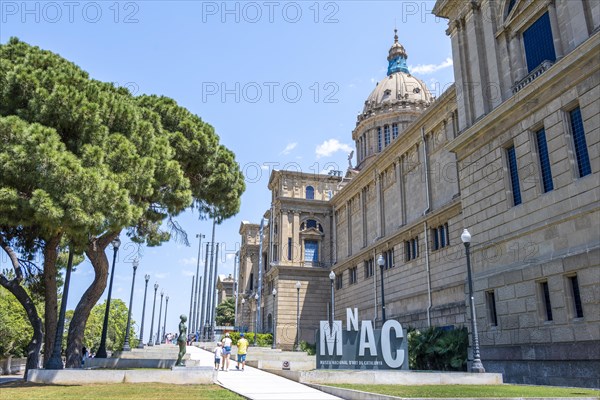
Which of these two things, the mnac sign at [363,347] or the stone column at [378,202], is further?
the stone column at [378,202]

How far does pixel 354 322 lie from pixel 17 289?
14126 mm

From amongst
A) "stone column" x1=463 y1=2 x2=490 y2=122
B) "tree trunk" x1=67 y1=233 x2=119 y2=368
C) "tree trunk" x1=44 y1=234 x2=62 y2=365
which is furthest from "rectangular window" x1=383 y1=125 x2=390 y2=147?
"tree trunk" x1=44 y1=234 x2=62 y2=365

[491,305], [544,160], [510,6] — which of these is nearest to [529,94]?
[544,160]

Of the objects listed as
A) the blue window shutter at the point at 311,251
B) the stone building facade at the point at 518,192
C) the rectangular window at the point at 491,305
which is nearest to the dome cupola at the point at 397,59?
the blue window shutter at the point at 311,251

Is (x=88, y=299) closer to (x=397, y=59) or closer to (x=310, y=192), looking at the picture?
(x=310, y=192)

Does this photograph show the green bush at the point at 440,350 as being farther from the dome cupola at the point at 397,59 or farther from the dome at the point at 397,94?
the dome cupola at the point at 397,59

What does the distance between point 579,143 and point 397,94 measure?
50.9m

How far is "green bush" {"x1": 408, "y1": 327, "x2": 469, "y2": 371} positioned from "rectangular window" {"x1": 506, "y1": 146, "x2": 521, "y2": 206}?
23.1 feet

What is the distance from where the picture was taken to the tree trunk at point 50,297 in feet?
68.6

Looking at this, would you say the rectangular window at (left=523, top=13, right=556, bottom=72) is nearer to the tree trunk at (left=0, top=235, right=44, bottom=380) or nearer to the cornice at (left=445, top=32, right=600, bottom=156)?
the cornice at (left=445, top=32, right=600, bottom=156)

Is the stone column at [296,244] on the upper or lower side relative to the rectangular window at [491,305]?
upper

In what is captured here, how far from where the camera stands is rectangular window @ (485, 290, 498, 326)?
1967 cm

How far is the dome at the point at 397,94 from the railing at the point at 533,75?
1772 inches

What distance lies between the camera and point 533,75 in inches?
755
